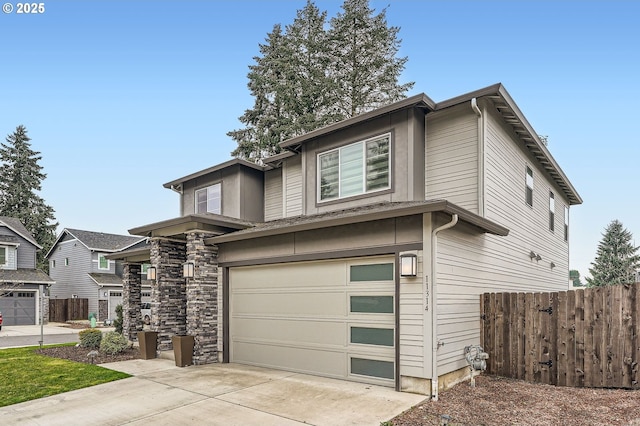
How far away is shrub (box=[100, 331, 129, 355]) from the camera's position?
10.8m

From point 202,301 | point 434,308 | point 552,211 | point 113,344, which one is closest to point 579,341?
point 434,308

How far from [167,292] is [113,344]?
1998 millimetres

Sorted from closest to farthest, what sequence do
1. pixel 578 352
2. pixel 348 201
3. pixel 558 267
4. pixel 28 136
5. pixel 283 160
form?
pixel 578 352, pixel 348 201, pixel 283 160, pixel 558 267, pixel 28 136

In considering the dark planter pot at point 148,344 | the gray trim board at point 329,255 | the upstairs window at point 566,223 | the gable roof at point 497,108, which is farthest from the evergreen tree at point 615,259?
the dark planter pot at point 148,344

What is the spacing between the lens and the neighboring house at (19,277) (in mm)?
23719

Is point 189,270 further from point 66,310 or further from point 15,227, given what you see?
point 15,227

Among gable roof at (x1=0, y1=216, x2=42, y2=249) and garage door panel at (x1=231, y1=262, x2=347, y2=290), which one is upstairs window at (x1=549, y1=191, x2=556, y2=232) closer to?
garage door panel at (x1=231, y1=262, x2=347, y2=290)

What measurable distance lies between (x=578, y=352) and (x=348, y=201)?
531cm

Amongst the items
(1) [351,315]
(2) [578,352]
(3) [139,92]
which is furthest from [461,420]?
(3) [139,92]

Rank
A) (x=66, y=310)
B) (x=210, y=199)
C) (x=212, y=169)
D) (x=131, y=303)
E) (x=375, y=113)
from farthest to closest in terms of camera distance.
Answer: (x=66, y=310)
(x=210, y=199)
(x=212, y=169)
(x=131, y=303)
(x=375, y=113)

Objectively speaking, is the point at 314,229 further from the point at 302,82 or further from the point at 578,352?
the point at 302,82

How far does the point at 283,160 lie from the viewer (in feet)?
41.1

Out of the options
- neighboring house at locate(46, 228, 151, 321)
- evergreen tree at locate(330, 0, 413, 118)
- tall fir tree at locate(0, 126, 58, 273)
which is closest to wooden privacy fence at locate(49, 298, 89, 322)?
neighboring house at locate(46, 228, 151, 321)

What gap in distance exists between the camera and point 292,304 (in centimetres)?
861
